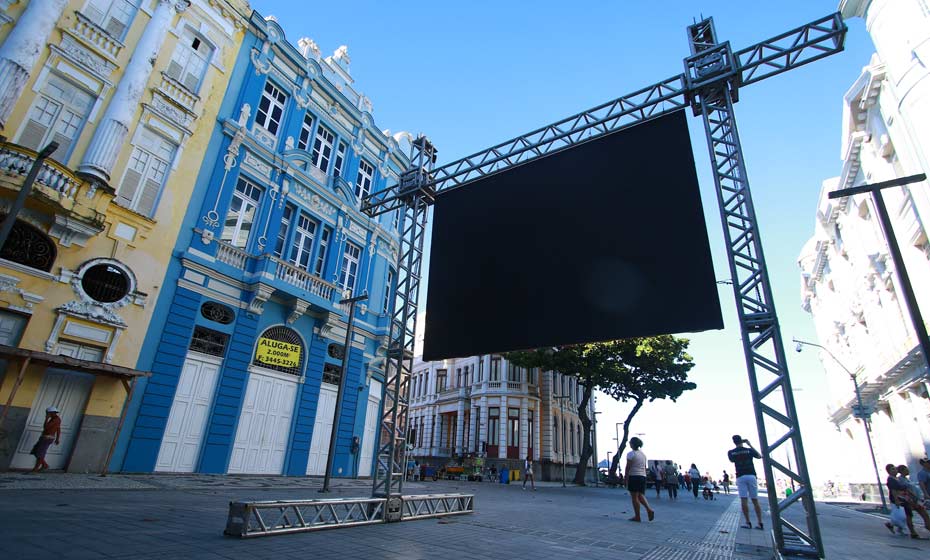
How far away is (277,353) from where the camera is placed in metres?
16.6

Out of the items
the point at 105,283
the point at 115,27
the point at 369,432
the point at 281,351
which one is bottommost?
the point at 369,432

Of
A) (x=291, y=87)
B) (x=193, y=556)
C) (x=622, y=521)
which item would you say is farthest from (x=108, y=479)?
(x=291, y=87)

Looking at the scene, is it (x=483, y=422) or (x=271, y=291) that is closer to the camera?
(x=271, y=291)

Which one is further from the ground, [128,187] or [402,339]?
[128,187]

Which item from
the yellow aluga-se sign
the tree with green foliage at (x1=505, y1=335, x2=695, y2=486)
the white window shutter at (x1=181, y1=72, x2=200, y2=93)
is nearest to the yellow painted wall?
the white window shutter at (x1=181, y1=72, x2=200, y2=93)

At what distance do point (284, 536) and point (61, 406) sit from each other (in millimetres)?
9860

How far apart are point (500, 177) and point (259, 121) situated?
37.9ft

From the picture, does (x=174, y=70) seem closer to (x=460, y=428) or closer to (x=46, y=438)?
(x=46, y=438)

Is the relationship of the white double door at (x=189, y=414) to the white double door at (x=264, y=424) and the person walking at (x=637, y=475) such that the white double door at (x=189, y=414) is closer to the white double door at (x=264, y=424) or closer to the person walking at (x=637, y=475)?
the white double door at (x=264, y=424)

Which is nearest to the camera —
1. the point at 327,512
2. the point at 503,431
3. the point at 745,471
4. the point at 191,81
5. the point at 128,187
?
the point at 327,512

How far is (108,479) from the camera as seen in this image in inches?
413

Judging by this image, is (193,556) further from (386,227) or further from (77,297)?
(386,227)

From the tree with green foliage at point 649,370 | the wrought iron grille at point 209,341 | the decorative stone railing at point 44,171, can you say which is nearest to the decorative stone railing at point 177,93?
the decorative stone railing at point 44,171

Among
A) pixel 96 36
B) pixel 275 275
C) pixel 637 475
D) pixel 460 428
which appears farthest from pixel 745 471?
pixel 460 428
